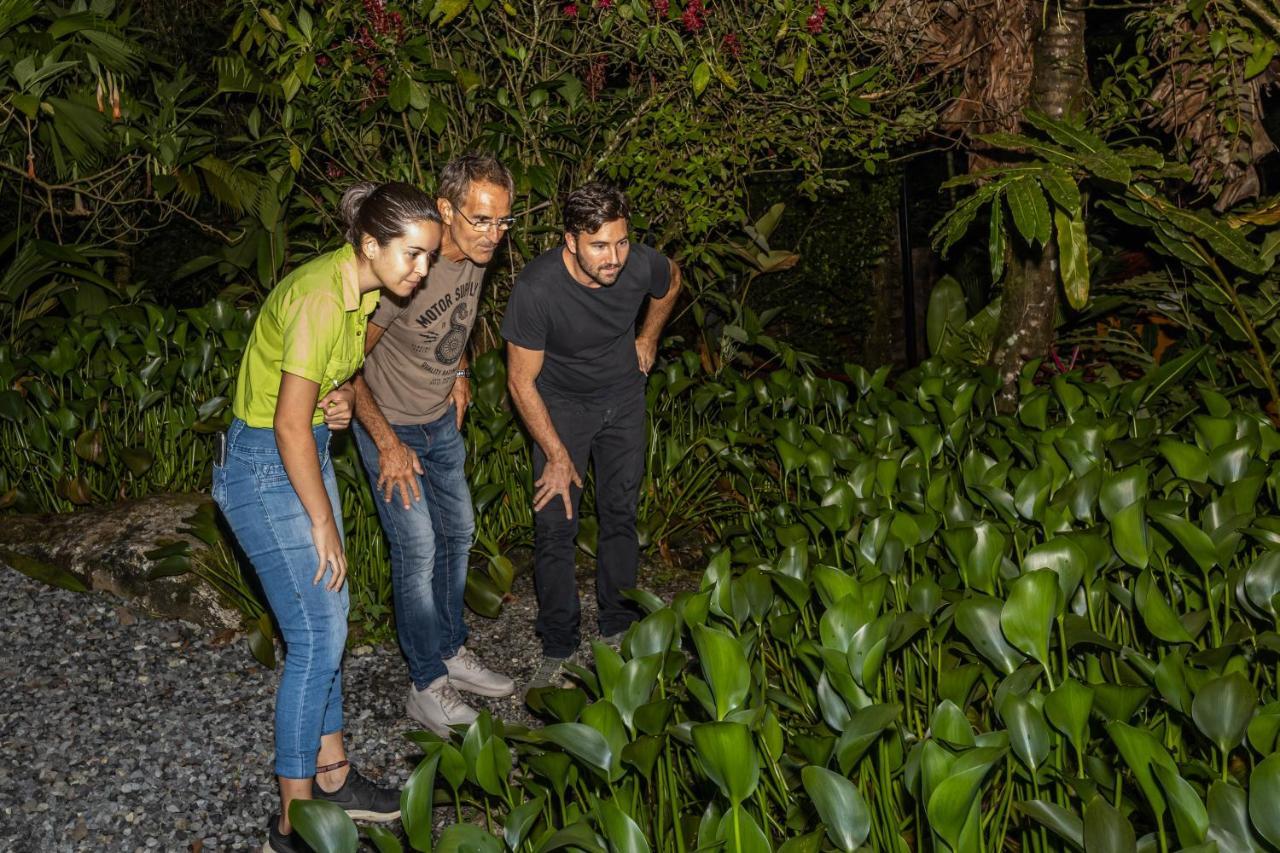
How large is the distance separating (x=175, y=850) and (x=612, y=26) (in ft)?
11.3

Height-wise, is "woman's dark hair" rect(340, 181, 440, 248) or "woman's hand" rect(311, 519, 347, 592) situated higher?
"woman's dark hair" rect(340, 181, 440, 248)

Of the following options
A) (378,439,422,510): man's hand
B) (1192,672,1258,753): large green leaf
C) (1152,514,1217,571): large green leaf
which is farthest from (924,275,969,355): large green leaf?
(1192,672,1258,753): large green leaf

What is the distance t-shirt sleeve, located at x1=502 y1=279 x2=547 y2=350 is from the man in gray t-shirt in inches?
4.6

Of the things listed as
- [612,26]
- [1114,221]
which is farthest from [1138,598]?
[1114,221]

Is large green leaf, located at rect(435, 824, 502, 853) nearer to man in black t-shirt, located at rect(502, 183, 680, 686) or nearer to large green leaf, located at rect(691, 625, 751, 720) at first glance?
large green leaf, located at rect(691, 625, 751, 720)

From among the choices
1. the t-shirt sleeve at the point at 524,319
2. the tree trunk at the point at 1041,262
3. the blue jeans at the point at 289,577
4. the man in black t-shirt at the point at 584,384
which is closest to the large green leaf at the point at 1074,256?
the tree trunk at the point at 1041,262

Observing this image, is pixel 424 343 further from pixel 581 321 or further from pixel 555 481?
pixel 555 481

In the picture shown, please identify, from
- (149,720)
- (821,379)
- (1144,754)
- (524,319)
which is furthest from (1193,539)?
(149,720)

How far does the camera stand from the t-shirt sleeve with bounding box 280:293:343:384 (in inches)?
102

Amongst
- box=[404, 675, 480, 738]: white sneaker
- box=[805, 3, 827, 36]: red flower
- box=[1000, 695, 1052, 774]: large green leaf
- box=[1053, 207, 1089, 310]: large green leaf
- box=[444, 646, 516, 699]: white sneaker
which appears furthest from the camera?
box=[805, 3, 827, 36]: red flower

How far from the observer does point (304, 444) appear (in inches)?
103

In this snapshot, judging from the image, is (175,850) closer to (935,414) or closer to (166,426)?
(166,426)

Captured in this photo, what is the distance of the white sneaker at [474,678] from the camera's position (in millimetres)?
3953

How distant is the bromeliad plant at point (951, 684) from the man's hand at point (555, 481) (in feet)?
2.06
